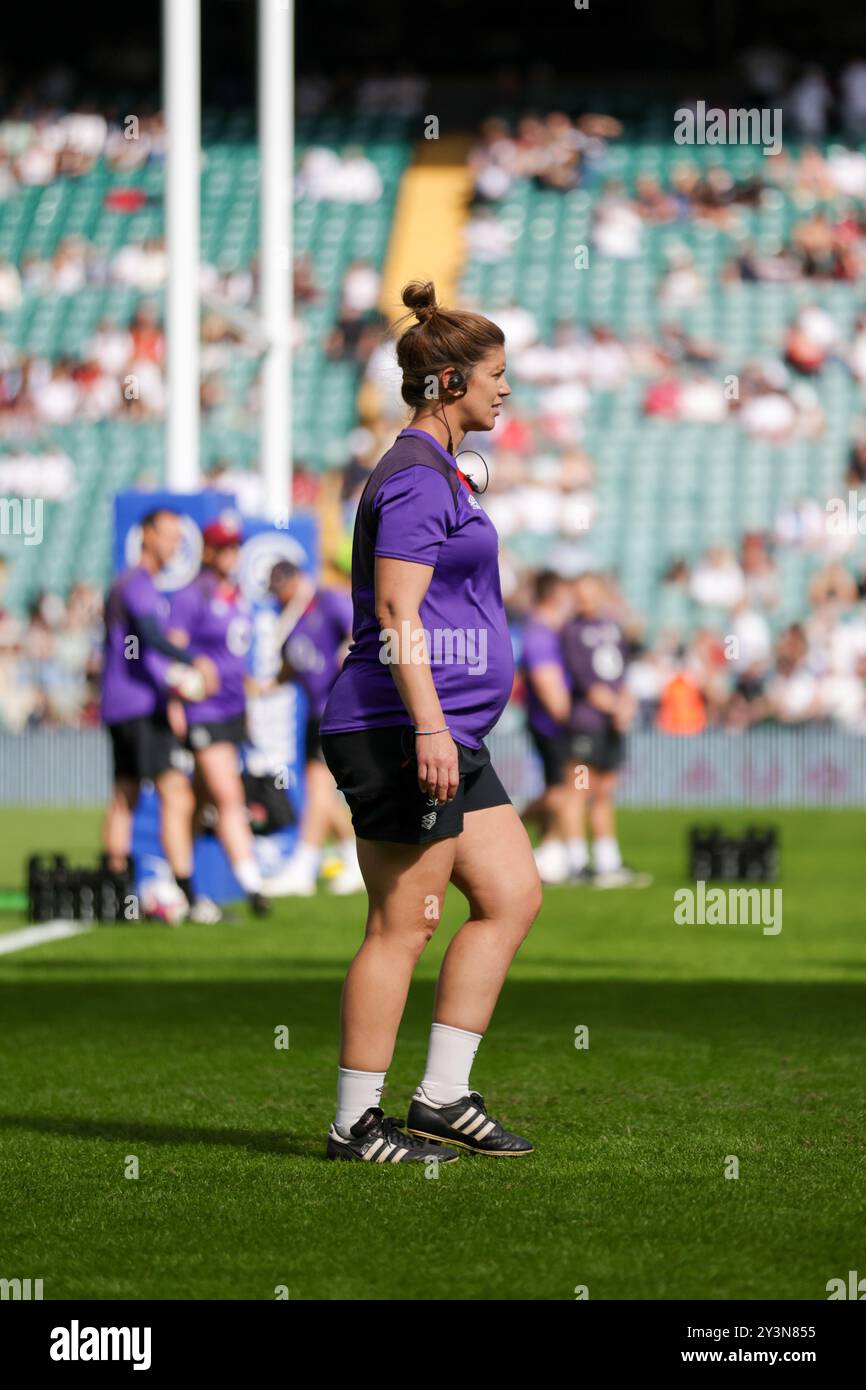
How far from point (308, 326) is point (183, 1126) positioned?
26.6m

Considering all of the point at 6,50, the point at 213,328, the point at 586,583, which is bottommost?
the point at 586,583

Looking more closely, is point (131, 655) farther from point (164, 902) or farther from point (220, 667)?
point (164, 902)

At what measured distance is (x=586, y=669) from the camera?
51.8 ft

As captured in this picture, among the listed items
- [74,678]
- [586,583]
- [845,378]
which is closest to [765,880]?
[586,583]

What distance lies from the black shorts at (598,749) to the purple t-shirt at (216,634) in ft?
11.6

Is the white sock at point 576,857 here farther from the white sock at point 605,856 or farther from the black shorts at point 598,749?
the black shorts at point 598,749

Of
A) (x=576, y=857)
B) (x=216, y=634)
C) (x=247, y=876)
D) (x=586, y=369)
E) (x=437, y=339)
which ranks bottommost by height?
(x=437, y=339)

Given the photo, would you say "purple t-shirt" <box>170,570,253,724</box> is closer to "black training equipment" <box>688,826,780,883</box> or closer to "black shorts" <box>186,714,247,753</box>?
"black shorts" <box>186,714,247,753</box>

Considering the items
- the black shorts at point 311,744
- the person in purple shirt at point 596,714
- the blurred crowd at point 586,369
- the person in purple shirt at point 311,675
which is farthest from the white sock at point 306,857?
the blurred crowd at point 586,369

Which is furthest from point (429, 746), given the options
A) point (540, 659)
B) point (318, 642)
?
point (540, 659)

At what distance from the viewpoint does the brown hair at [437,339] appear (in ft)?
19.1

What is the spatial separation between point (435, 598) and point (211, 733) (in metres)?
7.08

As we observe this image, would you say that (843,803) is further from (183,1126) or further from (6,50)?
(6,50)
